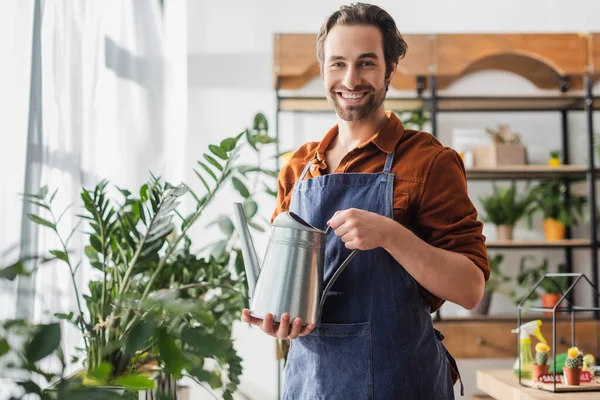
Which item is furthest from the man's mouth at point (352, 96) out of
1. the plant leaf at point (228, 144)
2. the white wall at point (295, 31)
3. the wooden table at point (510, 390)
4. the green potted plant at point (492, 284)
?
the white wall at point (295, 31)

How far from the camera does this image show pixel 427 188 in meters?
1.30

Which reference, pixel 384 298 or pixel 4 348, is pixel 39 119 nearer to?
pixel 384 298

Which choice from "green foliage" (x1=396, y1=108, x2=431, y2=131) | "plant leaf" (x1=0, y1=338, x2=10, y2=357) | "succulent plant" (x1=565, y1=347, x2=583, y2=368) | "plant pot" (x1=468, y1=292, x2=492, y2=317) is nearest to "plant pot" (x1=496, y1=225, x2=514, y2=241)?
"plant pot" (x1=468, y1=292, x2=492, y2=317)

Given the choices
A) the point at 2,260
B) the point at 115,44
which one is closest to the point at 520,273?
the point at 115,44

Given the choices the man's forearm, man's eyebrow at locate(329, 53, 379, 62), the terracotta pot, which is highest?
man's eyebrow at locate(329, 53, 379, 62)

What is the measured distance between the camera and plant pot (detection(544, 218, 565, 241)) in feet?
13.4

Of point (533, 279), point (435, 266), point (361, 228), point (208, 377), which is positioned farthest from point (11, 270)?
point (533, 279)

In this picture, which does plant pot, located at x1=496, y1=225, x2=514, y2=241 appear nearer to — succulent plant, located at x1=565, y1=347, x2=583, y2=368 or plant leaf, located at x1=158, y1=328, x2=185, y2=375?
succulent plant, located at x1=565, y1=347, x2=583, y2=368

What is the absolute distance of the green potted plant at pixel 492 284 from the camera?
12.9ft

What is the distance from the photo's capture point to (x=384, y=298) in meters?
1.30

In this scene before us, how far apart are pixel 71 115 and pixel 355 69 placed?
0.99 metres

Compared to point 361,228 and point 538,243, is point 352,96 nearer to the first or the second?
point 361,228

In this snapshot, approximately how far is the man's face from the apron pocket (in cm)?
42

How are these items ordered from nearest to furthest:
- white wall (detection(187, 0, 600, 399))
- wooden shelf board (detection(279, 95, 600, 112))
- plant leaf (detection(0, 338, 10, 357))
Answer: plant leaf (detection(0, 338, 10, 357)), wooden shelf board (detection(279, 95, 600, 112)), white wall (detection(187, 0, 600, 399))
